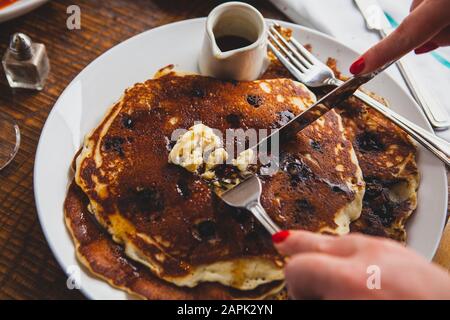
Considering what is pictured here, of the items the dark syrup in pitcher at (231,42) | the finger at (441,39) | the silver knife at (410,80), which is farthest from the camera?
the silver knife at (410,80)

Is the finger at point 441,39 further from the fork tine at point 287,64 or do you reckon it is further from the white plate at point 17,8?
the white plate at point 17,8

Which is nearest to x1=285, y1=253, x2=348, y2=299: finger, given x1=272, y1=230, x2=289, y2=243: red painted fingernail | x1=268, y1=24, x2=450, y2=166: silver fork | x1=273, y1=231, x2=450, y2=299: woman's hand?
x1=273, y1=231, x2=450, y2=299: woman's hand

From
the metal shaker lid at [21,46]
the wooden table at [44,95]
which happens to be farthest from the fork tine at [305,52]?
the metal shaker lid at [21,46]

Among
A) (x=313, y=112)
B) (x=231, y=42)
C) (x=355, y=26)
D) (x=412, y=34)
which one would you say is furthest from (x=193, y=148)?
(x=355, y=26)

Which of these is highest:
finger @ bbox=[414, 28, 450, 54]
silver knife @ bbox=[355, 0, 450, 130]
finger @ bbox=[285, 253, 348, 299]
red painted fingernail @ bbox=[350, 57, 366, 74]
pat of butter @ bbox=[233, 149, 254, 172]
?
finger @ bbox=[414, 28, 450, 54]

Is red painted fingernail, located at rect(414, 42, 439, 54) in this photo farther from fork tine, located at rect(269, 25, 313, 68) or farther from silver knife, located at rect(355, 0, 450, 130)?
fork tine, located at rect(269, 25, 313, 68)

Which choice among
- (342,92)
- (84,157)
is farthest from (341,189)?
(84,157)
